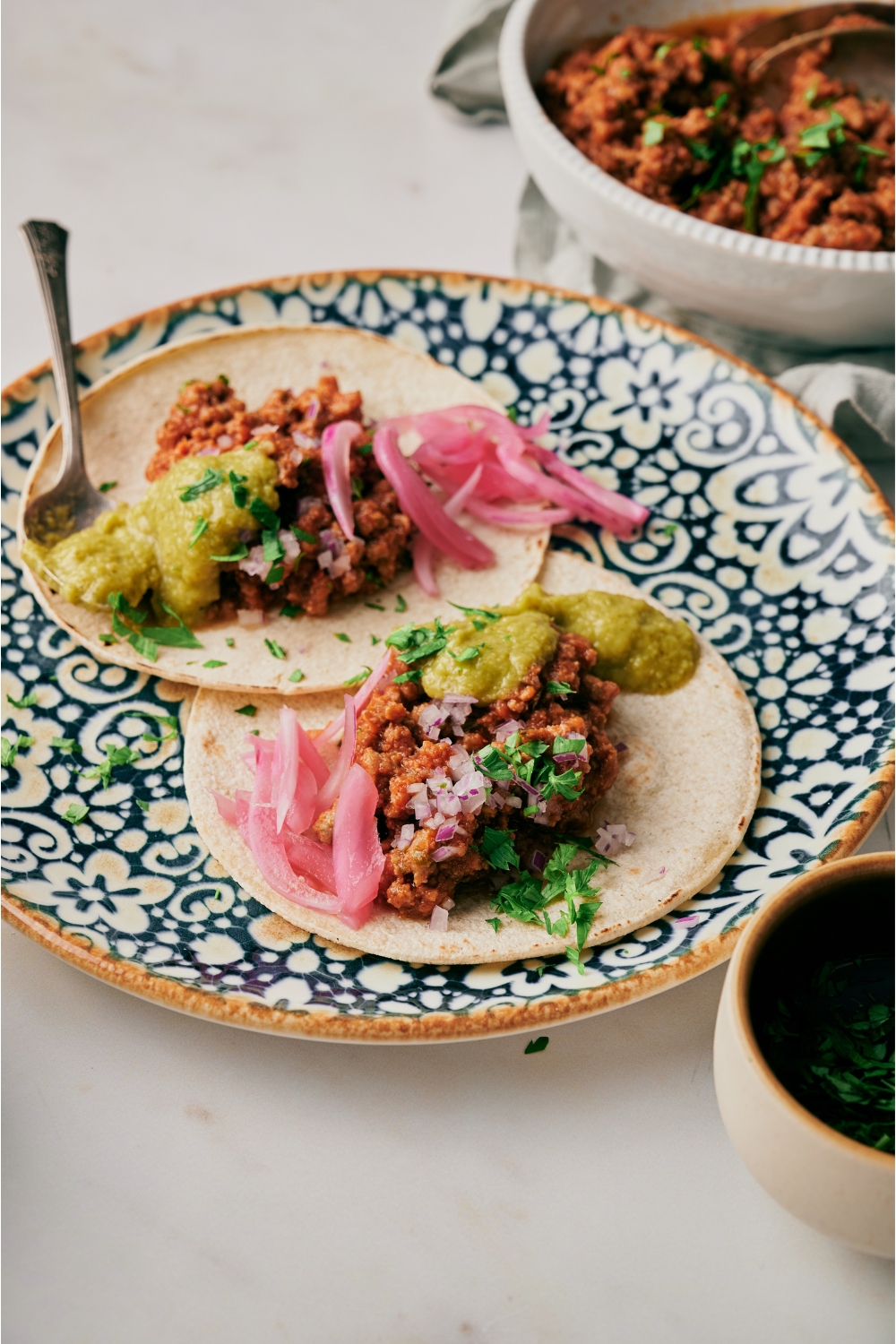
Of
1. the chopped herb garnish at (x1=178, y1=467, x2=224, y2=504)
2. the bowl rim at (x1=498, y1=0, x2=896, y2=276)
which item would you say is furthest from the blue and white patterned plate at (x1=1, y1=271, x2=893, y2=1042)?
the chopped herb garnish at (x1=178, y1=467, x2=224, y2=504)

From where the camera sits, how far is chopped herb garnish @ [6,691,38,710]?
3783 millimetres

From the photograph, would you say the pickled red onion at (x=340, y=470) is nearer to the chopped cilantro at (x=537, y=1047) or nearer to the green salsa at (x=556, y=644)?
the green salsa at (x=556, y=644)

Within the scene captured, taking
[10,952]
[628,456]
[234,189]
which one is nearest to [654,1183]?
[10,952]

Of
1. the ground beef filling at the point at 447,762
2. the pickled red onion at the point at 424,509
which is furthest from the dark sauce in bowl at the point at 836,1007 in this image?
the pickled red onion at the point at 424,509

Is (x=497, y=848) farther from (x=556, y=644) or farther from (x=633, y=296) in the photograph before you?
(x=633, y=296)

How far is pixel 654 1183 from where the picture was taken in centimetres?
300

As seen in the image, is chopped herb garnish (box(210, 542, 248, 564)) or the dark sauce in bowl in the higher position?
chopped herb garnish (box(210, 542, 248, 564))

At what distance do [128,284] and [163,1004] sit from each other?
3609mm

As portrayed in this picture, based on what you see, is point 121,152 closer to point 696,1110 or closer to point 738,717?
point 738,717

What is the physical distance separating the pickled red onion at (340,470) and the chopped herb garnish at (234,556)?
31cm

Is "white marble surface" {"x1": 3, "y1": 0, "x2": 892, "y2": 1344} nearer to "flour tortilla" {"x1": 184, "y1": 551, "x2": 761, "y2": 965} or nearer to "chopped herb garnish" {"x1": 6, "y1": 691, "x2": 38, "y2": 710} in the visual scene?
"flour tortilla" {"x1": 184, "y1": 551, "x2": 761, "y2": 965}

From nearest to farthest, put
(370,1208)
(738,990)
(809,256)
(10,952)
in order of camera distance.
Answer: (738,990) → (370,1208) → (10,952) → (809,256)

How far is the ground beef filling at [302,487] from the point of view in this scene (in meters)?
4.01

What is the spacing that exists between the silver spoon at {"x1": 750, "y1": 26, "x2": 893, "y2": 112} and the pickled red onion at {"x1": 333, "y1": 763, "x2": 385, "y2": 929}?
3594 mm
